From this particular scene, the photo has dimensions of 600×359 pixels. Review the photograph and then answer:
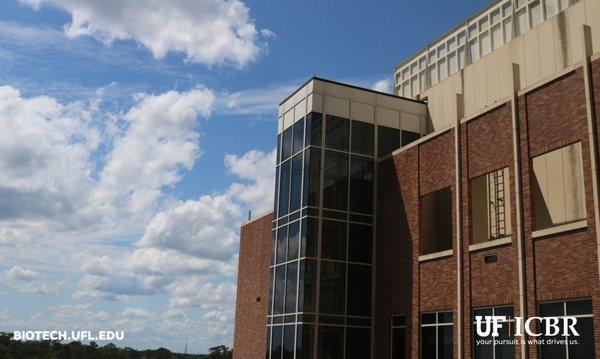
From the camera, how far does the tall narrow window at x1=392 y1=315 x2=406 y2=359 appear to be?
2767cm

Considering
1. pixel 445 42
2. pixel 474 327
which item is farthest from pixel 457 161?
pixel 445 42

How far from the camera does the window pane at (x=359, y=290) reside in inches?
1168

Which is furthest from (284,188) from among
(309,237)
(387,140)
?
(387,140)

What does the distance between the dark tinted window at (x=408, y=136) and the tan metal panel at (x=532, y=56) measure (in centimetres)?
727

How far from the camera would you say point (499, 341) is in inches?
888

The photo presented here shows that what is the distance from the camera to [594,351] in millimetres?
19203

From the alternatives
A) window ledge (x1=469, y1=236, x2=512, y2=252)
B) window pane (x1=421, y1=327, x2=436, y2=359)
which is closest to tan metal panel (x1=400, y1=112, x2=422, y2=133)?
window ledge (x1=469, y1=236, x2=512, y2=252)

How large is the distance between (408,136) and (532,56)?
7.84 meters

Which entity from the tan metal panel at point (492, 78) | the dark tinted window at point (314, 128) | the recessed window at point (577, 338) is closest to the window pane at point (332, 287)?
the dark tinted window at point (314, 128)

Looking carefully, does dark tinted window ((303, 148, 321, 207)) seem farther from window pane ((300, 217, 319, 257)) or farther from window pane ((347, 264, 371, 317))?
window pane ((347, 264, 371, 317))

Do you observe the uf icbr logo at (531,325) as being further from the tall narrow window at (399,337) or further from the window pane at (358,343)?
the window pane at (358,343)

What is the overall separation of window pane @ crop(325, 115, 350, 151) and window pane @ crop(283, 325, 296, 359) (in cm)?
873

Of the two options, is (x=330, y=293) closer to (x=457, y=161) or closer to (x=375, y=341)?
(x=375, y=341)

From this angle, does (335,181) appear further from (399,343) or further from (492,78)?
(492,78)
